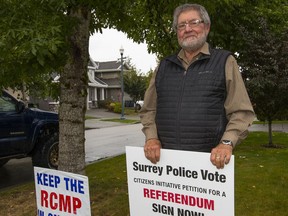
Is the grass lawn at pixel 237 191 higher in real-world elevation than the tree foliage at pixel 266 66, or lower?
lower

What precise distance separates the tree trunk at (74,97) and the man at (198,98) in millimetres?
2086

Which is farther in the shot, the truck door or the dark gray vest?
the truck door

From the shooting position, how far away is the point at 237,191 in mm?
5707

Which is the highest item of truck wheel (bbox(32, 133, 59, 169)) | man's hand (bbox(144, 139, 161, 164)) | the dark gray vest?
the dark gray vest

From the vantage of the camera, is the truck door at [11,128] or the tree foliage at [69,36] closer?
the tree foliage at [69,36]

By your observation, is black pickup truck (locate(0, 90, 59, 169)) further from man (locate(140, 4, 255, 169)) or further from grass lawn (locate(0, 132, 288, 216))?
man (locate(140, 4, 255, 169))

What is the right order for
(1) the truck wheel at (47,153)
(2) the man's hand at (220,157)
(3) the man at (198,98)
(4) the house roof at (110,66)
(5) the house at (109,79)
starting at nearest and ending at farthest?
1. (2) the man's hand at (220,157)
2. (3) the man at (198,98)
3. (1) the truck wheel at (47,153)
4. (5) the house at (109,79)
5. (4) the house roof at (110,66)

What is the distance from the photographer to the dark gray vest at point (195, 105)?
2.74 m

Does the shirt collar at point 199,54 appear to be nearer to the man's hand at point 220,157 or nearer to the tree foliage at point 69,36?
the man's hand at point 220,157

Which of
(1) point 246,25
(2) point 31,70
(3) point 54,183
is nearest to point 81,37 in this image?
(2) point 31,70

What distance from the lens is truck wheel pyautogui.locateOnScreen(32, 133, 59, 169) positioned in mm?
8039

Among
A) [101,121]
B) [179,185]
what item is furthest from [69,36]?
[101,121]

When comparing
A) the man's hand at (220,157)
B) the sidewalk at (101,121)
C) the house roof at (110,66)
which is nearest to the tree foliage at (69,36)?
the man's hand at (220,157)

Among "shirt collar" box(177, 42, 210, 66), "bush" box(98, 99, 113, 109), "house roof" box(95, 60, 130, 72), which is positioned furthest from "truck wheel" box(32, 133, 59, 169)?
"house roof" box(95, 60, 130, 72)
